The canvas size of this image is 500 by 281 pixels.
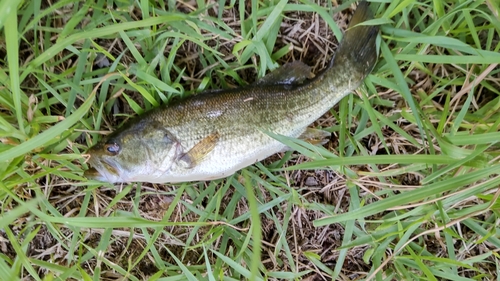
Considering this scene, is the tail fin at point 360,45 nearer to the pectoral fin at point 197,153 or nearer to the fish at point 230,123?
the fish at point 230,123

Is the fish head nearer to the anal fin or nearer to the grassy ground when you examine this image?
the grassy ground

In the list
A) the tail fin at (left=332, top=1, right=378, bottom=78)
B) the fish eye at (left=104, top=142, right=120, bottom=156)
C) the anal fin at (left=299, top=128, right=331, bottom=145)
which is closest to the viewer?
the fish eye at (left=104, top=142, right=120, bottom=156)

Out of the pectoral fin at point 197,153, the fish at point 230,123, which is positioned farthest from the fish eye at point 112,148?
the pectoral fin at point 197,153

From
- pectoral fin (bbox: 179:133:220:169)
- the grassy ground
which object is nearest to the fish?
pectoral fin (bbox: 179:133:220:169)

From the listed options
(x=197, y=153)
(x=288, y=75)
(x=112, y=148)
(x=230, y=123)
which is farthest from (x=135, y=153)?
(x=288, y=75)

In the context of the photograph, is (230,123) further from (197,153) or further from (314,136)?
(314,136)

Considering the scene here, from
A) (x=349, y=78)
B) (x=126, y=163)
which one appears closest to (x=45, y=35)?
(x=126, y=163)

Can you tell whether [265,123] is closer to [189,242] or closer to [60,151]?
[189,242]
